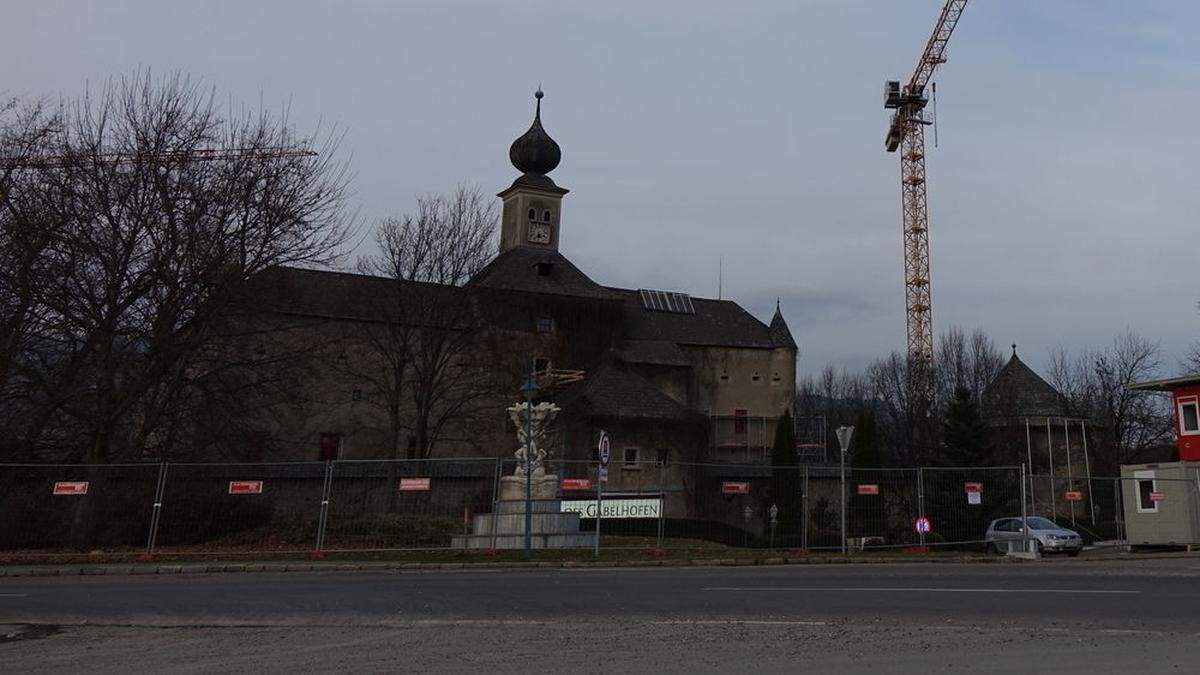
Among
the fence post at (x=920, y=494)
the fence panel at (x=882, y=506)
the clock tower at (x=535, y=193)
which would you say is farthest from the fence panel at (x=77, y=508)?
the clock tower at (x=535, y=193)

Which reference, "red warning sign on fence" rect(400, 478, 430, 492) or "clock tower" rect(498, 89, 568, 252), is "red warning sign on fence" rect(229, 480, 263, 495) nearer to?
"red warning sign on fence" rect(400, 478, 430, 492)

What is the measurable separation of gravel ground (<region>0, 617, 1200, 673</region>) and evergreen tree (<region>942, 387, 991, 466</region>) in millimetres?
39734

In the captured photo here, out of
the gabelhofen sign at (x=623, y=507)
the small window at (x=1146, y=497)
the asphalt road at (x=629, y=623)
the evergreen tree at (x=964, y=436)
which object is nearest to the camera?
the asphalt road at (x=629, y=623)

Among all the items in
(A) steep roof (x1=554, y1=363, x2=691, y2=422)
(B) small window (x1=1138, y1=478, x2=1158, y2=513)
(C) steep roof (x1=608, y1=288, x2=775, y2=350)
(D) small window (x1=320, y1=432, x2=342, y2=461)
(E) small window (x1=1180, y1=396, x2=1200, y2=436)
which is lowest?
(B) small window (x1=1138, y1=478, x2=1158, y2=513)

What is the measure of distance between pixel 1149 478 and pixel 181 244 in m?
28.3

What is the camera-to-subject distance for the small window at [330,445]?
53250mm

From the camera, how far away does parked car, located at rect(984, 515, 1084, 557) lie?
26.8 metres

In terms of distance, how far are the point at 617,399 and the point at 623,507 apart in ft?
86.4

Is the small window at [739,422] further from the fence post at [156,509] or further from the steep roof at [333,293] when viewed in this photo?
the fence post at [156,509]

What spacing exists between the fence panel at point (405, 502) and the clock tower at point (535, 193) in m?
45.5

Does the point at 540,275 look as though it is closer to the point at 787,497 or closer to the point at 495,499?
the point at 787,497

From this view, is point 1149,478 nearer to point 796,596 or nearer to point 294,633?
point 796,596

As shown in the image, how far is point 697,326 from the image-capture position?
66312mm

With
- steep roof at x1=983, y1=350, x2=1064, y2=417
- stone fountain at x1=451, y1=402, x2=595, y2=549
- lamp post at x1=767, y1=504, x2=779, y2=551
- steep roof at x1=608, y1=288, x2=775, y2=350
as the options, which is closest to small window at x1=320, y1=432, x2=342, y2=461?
steep roof at x1=608, y1=288, x2=775, y2=350
